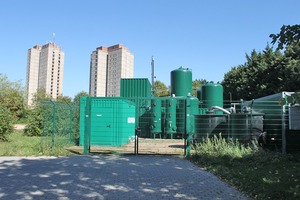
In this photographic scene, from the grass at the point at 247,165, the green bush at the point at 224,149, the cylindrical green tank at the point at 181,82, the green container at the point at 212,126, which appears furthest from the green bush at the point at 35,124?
the green bush at the point at 224,149

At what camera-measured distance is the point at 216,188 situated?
23.6 feet

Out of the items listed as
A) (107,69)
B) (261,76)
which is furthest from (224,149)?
(107,69)

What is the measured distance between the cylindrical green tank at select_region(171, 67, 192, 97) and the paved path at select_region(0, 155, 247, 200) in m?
13.1

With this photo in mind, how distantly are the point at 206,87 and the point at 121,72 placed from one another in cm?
5060

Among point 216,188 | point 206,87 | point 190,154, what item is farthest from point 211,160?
point 206,87

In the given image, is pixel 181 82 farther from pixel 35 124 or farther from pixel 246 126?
pixel 246 126

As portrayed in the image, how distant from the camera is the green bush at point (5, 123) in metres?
17.8

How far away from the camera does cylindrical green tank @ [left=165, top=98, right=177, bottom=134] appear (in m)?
21.0

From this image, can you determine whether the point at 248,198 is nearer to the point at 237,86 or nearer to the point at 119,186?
the point at 119,186

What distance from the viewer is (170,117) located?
69.1 feet

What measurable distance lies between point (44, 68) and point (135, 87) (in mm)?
75094

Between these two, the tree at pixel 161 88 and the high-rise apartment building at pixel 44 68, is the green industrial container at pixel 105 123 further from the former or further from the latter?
the high-rise apartment building at pixel 44 68

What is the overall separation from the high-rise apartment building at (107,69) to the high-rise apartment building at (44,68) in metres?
19.0

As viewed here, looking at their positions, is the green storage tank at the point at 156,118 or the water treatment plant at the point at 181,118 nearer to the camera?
the water treatment plant at the point at 181,118
